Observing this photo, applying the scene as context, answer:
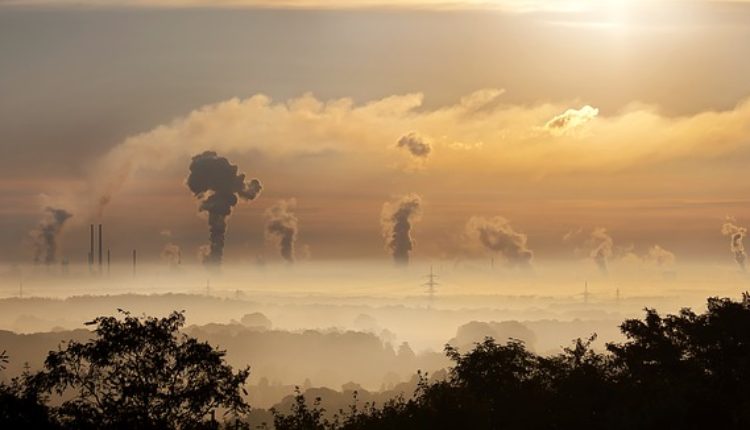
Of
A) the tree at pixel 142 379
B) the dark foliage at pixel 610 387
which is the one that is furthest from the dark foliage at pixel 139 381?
the dark foliage at pixel 610 387

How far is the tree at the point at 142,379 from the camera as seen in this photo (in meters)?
75.2

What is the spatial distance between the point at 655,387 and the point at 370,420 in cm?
2575

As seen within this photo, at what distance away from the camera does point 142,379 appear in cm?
7731

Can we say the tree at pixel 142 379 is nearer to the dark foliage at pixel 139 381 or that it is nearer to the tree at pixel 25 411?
the dark foliage at pixel 139 381

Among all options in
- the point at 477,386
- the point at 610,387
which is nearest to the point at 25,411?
the point at 610,387

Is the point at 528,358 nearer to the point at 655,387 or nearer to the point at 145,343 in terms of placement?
the point at 655,387

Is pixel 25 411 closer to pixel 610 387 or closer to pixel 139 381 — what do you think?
pixel 139 381

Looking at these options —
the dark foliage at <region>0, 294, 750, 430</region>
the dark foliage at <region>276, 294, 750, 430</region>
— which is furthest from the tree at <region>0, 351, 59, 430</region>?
the dark foliage at <region>276, 294, 750, 430</region>

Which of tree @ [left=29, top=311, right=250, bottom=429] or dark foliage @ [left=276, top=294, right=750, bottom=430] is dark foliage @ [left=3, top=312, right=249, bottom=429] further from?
dark foliage @ [left=276, top=294, right=750, bottom=430]

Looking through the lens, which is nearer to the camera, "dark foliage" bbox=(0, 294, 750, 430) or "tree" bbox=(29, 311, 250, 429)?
"tree" bbox=(29, 311, 250, 429)

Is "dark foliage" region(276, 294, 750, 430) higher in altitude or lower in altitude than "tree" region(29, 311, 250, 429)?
lower

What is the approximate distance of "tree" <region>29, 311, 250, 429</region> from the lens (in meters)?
75.2

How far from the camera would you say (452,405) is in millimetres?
98250

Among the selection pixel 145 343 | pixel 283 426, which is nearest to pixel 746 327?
pixel 283 426
